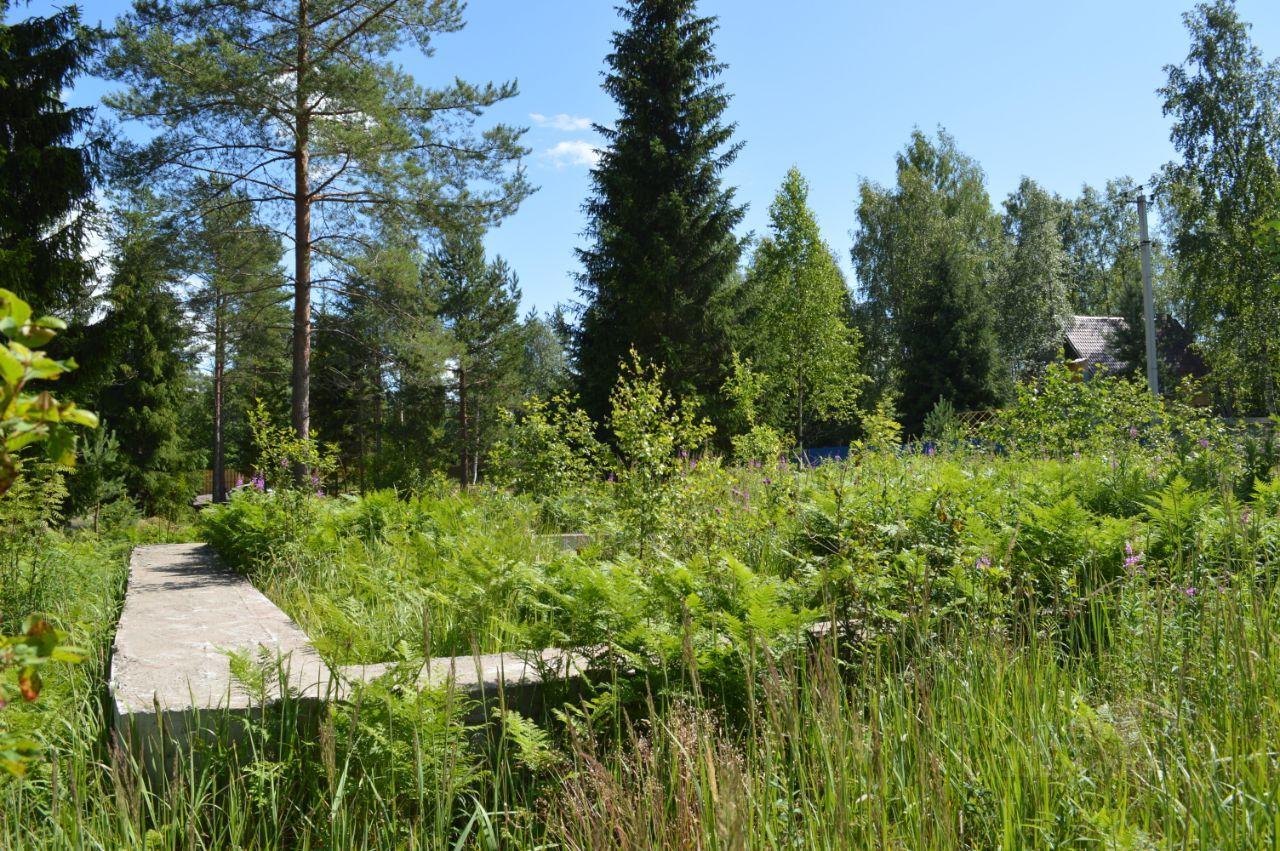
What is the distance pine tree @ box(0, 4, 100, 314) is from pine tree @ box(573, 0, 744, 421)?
10.5 metres

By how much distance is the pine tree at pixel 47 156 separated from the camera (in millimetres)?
11094

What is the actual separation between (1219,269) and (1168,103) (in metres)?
4.33

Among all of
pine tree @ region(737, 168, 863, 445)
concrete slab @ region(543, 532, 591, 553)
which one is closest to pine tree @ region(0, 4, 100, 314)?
concrete slab @ region(543, 532, 591, 553)

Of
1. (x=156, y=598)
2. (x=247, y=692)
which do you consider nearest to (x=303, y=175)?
(x=156, y=598)

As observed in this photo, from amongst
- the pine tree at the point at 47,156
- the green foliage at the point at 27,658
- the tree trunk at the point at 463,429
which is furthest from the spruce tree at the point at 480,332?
the green foliage at the point at 27,658

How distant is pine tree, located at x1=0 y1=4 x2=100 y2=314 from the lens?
437 inches

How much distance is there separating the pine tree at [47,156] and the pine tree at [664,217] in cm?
1051

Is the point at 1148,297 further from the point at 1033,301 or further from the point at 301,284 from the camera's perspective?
the point at 301,284

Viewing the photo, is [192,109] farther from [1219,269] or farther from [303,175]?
[1219,269]

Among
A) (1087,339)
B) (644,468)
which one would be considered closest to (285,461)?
(644,468)

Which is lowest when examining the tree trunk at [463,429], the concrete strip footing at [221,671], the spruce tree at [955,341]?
the concrete strip footing at [221,671]

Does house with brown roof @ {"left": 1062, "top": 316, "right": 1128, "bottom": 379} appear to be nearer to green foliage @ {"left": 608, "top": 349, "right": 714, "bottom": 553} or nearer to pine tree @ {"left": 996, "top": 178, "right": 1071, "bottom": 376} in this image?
pine tree @ {"left": 996, "top": 178, "right": 1071, "bottom": 376}

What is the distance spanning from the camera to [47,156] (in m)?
11.3

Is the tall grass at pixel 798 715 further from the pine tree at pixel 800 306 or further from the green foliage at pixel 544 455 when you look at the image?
the pine tree at pixel 800 306
